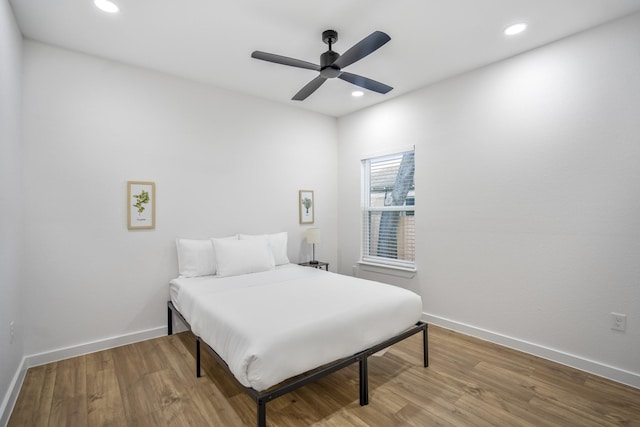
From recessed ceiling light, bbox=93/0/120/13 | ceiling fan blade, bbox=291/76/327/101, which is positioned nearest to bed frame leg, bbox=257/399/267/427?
ceiling fan blade, bbox=291/76/327/101

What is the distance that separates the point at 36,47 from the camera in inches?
105

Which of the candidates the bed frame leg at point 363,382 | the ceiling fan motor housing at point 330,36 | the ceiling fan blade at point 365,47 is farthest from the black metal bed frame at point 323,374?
the ceiling fan motor housing at point 330,36

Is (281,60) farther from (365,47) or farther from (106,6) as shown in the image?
(106,6)

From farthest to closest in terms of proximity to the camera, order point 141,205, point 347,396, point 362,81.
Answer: point 141,205, point 362,81, point 347,396

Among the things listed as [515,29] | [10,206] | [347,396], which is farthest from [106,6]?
[347,396]

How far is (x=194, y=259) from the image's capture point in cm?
327

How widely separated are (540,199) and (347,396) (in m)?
2.40

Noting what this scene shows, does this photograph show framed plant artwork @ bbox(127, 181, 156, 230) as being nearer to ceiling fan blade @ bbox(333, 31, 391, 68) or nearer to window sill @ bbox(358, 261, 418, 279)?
ceiling fan blade @ bbox(333, 31, 391, 68)

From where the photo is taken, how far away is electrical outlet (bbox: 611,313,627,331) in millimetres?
2369

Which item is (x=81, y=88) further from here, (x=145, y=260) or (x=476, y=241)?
(x=476, y=241)

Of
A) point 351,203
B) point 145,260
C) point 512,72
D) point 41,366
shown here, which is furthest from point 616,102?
point 41,366

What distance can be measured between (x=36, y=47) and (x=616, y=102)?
16.0 feet

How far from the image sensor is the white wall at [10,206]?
1.95 metres

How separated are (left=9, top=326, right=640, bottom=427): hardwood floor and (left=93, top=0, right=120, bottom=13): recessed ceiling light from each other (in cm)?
286
